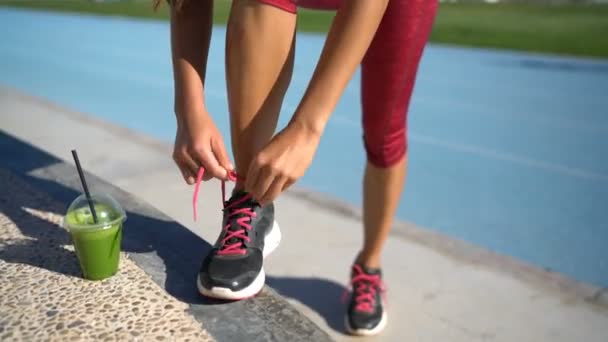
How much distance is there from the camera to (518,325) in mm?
1854

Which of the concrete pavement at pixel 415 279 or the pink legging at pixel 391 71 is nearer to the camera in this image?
the pink legging at pixel 391 71

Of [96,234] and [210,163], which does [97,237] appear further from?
[210,163]

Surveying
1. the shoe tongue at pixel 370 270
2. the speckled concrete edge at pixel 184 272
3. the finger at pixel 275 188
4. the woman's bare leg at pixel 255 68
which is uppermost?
the woman's bare leg at pixel 255 68

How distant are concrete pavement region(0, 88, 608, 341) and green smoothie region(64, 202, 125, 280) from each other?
913mm

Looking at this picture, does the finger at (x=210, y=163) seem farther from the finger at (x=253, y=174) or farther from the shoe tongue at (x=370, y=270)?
the shoe tongue at (x=370, y=270)

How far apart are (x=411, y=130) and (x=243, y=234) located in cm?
430

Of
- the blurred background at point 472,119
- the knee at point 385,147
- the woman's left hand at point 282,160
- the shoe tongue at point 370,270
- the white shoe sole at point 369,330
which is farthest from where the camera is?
the blurred background at point 472,119

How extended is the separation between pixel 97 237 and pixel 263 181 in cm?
40

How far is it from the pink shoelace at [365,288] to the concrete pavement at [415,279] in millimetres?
106

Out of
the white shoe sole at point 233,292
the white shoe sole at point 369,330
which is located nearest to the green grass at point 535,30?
the white shoe sole at point 369,330

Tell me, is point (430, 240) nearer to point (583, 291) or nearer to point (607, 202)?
point (583, 291)

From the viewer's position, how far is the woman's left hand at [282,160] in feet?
3.43

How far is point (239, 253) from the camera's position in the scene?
1.25 metres

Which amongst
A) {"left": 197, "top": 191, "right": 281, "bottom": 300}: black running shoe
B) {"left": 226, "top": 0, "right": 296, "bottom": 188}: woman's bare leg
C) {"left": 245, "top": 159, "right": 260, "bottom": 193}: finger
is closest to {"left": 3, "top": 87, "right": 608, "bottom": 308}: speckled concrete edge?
{"left": 197, "top": 191, "right": 281, "bottom": 300}: black running shoe
